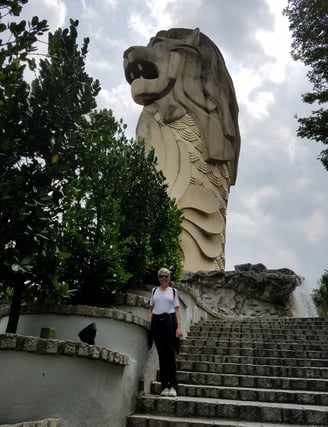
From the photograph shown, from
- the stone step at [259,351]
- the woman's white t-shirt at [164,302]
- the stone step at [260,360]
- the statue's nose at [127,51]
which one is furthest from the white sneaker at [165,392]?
the statue's nose at [127,51]

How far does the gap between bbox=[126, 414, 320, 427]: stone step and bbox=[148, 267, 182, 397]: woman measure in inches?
15.1

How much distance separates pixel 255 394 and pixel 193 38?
16101mm

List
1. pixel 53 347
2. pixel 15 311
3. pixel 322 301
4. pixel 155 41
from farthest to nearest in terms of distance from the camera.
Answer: pixel 155 41
pixel 322 301
pixel 15 311
pixel 53 347

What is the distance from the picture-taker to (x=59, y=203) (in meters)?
3.72

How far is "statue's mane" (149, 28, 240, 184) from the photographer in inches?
603

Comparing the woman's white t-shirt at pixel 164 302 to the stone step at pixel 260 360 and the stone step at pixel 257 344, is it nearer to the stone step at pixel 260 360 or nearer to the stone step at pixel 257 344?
the stone step at pixel 260 360

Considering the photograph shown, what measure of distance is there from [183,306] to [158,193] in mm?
1714

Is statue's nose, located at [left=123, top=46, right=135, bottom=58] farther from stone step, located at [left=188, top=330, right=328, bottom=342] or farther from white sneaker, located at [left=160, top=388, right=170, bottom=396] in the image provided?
white sneaker, located at [left=160, top=388, right=170, bottom=396]

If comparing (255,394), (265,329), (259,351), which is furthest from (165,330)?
(265,329)

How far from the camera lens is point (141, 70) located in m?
16.3

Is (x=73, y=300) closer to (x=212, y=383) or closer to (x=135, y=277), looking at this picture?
(x=135, y=277)

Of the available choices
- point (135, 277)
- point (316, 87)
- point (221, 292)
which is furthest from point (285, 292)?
point (135, 277)

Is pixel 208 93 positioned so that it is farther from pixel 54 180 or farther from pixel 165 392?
pixel 165 392

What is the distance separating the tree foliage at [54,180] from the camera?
3.12m
